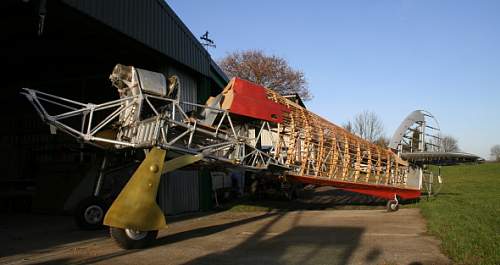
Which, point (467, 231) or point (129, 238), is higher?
point (467, 231)

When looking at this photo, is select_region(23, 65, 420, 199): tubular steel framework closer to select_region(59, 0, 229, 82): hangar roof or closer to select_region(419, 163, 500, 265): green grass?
select_region(59, 0, 229, 82): hangar roof

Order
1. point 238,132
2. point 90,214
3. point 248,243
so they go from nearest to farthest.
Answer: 1. point 248,243
2. point 238,132
3. point 90,214

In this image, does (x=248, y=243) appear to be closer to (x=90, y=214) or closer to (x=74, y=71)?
(x=90, y=214)

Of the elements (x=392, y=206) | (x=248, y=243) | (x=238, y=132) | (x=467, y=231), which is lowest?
(x=248, y=243)

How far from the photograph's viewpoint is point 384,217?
14109 mm

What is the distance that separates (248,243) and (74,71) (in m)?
14.1

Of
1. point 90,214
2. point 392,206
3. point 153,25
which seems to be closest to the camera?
point 90,214

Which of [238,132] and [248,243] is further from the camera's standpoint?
[238,132]

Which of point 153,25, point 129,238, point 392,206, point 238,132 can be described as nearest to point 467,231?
point 238,132

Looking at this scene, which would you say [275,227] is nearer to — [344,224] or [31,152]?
[344,224]

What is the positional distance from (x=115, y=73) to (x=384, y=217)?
936cm

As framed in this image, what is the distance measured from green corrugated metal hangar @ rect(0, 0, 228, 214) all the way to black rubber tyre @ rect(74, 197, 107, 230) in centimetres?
138

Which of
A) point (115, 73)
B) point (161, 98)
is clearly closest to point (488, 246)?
point (161, 98)

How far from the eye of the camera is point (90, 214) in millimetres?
11391
